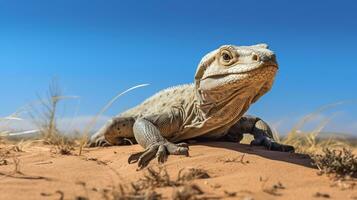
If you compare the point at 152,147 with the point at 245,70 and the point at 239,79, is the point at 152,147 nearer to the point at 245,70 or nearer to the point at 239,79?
the point at 239,79

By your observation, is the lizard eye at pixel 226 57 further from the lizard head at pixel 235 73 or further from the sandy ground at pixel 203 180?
the sandy ground at pixel 203 180

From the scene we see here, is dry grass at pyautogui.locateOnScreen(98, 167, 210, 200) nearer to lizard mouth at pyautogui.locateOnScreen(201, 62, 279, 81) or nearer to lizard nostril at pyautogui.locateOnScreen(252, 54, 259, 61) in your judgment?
lizard mouth at pyautogui.locateOnScreen(201, 62, 279, 81)

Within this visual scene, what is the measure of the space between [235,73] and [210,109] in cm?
94

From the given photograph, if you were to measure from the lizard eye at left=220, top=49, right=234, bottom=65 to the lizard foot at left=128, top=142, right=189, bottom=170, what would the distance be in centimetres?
134

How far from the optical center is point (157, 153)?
6289mm

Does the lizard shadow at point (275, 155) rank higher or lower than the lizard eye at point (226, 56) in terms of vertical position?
lower

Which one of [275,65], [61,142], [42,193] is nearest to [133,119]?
[61,142]

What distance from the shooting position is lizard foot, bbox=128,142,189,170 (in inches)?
241

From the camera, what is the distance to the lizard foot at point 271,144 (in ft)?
25.4

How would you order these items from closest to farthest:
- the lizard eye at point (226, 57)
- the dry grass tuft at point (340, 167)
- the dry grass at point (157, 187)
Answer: the dry grass at point (157, 187) → the dry grass tuft at point (340, 167) → the lizard eye at point (226, 57)

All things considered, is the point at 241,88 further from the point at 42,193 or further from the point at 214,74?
the point at 42,193

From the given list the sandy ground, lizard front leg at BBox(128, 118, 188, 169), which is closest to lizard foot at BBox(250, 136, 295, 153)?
the sandy ground

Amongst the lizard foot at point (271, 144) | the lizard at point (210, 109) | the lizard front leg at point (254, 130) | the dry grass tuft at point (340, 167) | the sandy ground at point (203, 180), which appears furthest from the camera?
the lizard front leg at point (254, 130)

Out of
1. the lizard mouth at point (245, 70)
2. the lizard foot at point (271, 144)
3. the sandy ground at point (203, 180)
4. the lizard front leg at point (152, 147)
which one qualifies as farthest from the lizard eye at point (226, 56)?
the lizard foot at point (271, 144)
